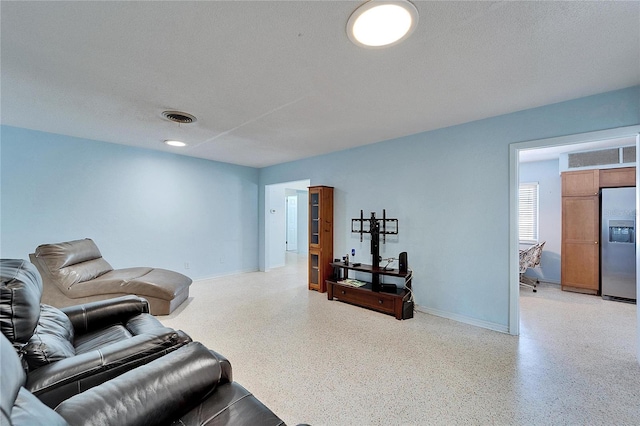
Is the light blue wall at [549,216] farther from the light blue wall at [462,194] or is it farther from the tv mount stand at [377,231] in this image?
the tv mount stand at [377,231]

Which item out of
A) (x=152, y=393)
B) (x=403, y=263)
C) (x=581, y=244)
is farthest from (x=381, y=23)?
(x=581, y=244)

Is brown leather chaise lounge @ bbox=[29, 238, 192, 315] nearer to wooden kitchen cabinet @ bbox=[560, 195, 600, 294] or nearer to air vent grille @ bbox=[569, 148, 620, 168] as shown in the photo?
wooden kitchen cabinet @ bbox=[560, 195, 600, 294]

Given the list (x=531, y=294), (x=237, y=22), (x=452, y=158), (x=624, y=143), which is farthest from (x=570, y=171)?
(x=237, y=22)

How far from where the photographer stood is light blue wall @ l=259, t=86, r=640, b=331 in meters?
2.69

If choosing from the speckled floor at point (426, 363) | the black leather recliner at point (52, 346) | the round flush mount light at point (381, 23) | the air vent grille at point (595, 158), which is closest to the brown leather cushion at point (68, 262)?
the speckled floor at point (426, 363)

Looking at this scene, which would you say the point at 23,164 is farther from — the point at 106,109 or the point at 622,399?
the point at 622,399

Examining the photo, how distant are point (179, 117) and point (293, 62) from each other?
176 cm

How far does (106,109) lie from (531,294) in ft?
21.0

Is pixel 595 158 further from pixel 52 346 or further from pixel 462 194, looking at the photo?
pixel 52 346

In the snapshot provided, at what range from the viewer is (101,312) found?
2.08 meters

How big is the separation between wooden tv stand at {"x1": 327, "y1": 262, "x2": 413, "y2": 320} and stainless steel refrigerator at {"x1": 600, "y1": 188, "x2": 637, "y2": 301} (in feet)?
10.4

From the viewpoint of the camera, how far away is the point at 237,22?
158 cm

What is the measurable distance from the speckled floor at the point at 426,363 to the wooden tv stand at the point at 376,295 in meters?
0.11

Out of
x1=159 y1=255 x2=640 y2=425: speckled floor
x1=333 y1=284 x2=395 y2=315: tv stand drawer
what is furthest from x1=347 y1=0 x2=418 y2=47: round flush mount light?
x1=333 y1=284 x2=395 y2=315: tv stand drawer
